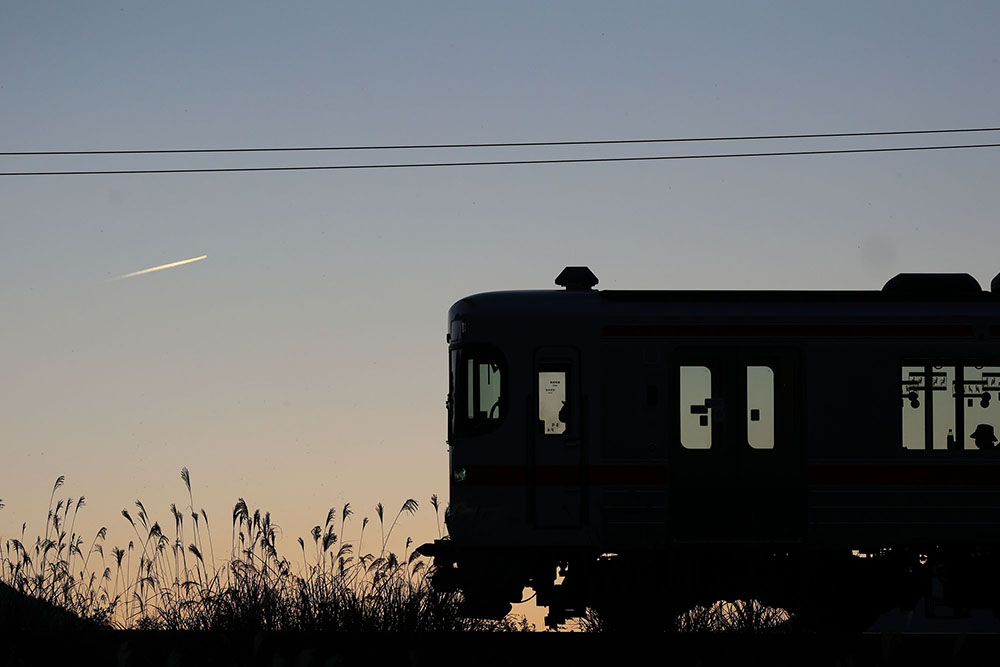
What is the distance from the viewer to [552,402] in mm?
11883

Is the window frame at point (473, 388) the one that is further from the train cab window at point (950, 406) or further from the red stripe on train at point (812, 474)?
the train cab window at point (950, 406)

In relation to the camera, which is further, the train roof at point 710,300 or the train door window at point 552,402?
the train roof at point 710,300

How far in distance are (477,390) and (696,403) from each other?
7.15 feet

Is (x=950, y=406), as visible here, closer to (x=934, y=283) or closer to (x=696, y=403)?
(x=934, y=283)

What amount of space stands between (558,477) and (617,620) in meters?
1.58

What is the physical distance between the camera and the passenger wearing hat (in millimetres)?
12047

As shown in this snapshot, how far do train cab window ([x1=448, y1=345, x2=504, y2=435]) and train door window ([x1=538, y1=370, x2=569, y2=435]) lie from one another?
39cm

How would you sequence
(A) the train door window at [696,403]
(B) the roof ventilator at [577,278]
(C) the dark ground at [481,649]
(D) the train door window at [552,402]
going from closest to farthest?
1. (C) the dark ground at [481,649]
2. (D) the train door window at [552,402]
3. (A) the train door window at [696,403]
4. (B) the roof ventilator at [577,278]

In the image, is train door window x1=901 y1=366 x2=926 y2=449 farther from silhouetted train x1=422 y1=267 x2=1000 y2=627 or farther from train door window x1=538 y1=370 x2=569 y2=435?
train door window x1=538 y1=370 x2=569 y2=435

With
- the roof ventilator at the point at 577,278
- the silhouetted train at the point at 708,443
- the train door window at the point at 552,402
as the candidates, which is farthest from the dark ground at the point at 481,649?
the roof ventilator at the point at 577,278

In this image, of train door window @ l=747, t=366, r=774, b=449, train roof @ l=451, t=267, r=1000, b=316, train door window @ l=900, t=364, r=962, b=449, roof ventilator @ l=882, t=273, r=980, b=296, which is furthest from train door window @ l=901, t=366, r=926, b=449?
train door window @ l=747, t=366, r=774, b=449

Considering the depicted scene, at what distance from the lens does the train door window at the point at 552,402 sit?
11.8 metres

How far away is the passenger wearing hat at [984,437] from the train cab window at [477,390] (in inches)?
187

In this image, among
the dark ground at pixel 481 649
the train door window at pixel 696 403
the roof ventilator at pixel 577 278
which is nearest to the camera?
the dark ground at pixel 481 649
